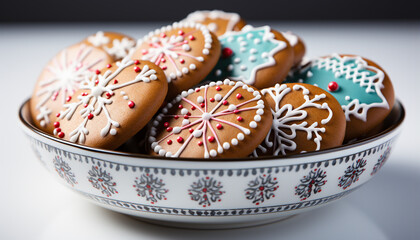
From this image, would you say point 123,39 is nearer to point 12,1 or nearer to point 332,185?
point 332,185

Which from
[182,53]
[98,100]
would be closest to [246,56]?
[182,53]

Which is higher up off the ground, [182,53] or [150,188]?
[182,53]

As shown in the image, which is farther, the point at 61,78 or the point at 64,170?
the point at 61,78

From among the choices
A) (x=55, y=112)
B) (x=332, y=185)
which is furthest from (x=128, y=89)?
(x=332, y=185)

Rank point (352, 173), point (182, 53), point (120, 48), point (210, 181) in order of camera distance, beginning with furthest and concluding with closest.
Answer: point (120, 48), point (182, 53), point (352, 173), point (210, 181)

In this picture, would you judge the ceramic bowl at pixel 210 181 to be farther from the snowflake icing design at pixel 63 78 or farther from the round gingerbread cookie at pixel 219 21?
the round gingerbread cookie at pixel 219 21

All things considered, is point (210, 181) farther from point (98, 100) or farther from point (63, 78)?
point (63, 78)
